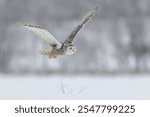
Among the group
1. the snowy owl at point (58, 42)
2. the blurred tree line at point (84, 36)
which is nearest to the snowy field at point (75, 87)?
the blurred tree line at point (84, 36)

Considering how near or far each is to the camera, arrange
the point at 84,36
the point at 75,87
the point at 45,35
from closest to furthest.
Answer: the point at 45,35 < the point at 75,87 < the point at 84,36

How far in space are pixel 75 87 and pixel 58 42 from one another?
75 cm

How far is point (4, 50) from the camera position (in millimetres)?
5555

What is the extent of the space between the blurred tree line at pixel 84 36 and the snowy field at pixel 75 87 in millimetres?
200

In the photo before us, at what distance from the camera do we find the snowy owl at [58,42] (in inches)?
156

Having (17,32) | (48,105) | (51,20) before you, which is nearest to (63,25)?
(51,20)

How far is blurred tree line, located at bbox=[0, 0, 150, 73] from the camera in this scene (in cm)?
537

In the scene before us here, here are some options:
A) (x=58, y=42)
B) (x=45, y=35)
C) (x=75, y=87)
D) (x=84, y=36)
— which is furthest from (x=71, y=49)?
(x=84, y=36)

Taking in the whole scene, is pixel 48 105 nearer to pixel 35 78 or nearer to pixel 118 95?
pixel 118 95

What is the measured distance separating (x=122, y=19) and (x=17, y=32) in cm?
116

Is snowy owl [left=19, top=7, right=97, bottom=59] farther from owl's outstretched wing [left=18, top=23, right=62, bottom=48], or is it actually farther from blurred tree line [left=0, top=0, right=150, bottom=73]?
A: blurred tree line [left=0, top=0, right=150, bottom=73]

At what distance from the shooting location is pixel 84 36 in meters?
5.44

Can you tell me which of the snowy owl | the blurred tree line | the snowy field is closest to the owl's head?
the snowy owl

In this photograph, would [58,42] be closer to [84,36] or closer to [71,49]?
[71,49]
